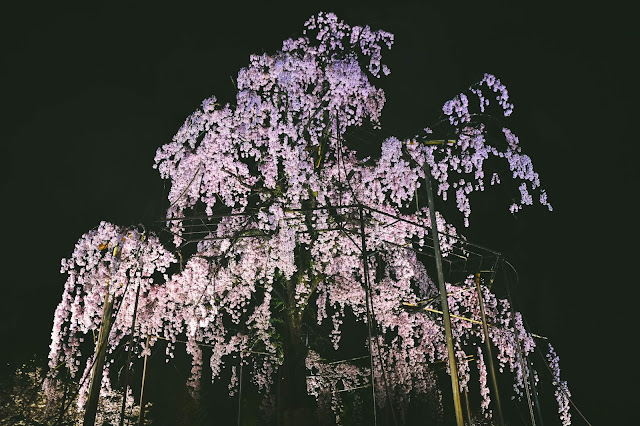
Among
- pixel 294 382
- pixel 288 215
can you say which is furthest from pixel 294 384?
pixel 288 215

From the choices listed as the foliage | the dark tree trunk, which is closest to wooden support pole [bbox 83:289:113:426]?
the foliage

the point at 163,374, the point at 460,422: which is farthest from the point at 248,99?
the point at 163,374

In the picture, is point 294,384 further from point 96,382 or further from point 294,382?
point 96,382

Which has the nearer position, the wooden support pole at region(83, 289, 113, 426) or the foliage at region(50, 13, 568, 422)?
the wooden support pole at region(83, 289, 113, 426)

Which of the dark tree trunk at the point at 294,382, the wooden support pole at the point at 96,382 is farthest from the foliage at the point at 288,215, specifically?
the wooden support pole at the point at 96,382

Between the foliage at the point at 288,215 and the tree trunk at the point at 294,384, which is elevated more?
the foliage at the point at 288,215

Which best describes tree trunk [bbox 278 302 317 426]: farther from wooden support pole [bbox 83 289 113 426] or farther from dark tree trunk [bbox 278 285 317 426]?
wooden support pole [bbox 83 289 113 426]

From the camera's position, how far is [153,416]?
19.7 m

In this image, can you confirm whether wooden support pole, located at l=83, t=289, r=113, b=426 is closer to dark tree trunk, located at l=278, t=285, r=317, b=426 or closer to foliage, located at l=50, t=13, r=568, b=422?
foliage, located at l=50, t=13, r=568, b=422

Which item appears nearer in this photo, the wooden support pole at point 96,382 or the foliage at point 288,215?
the wooden support pole at point 96,382

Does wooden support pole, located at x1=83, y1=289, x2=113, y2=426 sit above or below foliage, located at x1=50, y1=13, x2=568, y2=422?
below

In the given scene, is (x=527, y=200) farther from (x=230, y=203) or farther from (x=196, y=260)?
(x=196, y=260)

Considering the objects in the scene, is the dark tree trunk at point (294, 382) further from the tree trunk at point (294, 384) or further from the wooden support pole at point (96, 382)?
the wooden support pole at point (96, 382)

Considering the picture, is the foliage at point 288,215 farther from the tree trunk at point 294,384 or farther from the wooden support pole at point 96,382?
the wooden support pole at point 96,382
